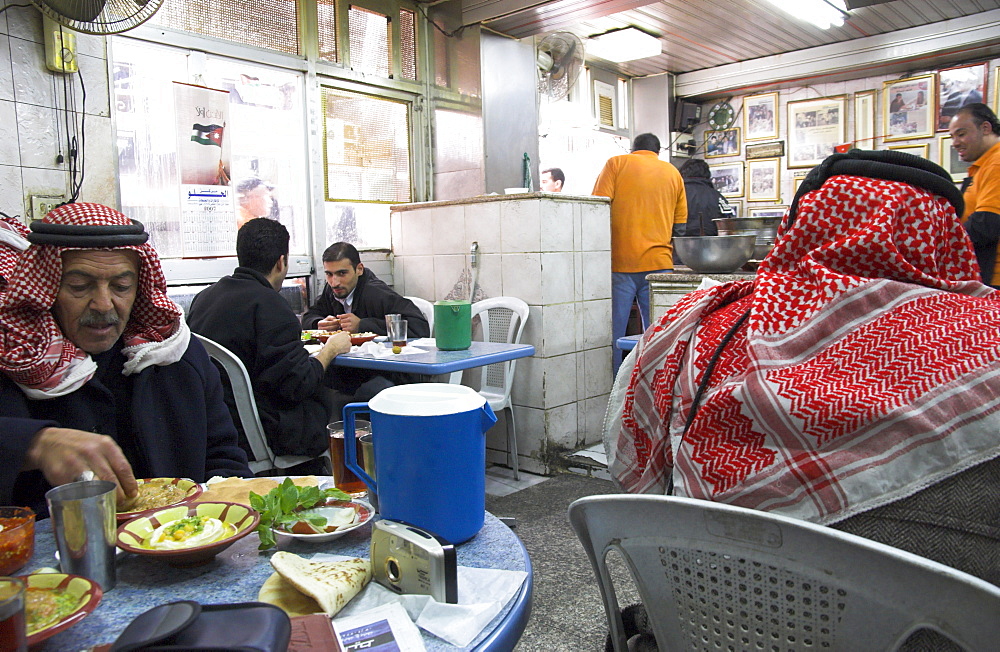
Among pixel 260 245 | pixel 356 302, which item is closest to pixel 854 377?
pixel 260 245

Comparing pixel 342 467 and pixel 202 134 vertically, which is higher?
pixel 202 134

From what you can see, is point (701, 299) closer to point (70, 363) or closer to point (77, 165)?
point (70, 363)

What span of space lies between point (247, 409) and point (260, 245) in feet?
2.49

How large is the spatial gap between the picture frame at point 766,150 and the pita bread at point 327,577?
26.4 feet

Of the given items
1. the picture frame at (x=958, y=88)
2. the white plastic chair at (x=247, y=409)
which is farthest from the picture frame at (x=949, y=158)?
the white plastic chair at (x=247, y=409)

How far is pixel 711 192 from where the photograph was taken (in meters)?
6.38

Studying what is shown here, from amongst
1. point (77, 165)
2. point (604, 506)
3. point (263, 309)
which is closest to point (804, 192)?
point (604, 506)

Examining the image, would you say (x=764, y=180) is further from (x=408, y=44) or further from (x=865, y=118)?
(x=408, y=44)

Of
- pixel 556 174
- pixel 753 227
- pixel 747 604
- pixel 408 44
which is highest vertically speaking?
pixel 408 44

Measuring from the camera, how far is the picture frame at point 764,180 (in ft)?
26.6

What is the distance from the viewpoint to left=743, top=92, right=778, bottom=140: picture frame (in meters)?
8.02

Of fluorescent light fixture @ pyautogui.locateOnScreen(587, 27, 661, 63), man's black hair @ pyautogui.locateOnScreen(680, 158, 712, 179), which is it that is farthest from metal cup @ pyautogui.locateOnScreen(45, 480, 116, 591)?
fluorescent light fixture @ pyautogui.locateOnScreen(587, 27, 661, 63)

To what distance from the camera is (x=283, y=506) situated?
1.20 m

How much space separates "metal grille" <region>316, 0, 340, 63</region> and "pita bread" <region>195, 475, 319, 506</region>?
4122 mm
